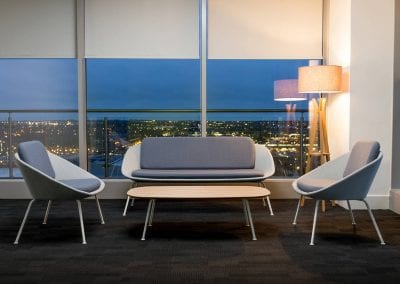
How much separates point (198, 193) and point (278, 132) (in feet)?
7.68

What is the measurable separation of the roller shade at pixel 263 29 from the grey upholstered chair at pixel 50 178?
7.21 feet

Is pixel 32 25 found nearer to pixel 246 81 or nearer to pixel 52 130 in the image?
pixel 52 130

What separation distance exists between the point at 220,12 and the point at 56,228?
3074 millimetres

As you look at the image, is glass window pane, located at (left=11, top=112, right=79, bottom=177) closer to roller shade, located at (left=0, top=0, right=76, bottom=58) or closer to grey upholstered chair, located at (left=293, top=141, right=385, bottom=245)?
roller shade, located at (left=0, top=0, right=76, bottom=58)

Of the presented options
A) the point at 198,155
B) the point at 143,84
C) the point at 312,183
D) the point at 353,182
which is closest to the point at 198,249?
the point at 312,183

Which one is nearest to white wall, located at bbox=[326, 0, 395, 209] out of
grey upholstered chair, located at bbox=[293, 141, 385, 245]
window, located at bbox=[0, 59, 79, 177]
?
grey upholstered chair, located at bbox=[293, 141, 385, 245]

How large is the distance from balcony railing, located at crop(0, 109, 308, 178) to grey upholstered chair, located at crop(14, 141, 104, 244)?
123 cm

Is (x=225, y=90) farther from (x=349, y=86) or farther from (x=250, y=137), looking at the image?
(x=349, y=86)

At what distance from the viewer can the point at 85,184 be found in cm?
357

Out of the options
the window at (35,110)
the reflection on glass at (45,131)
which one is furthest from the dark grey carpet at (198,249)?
the window at (35,110)

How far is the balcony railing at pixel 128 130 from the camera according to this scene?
525cm

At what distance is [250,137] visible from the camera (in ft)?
17.3

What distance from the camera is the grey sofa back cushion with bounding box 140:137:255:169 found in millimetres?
4824

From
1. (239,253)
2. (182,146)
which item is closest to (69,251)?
(239,253)
